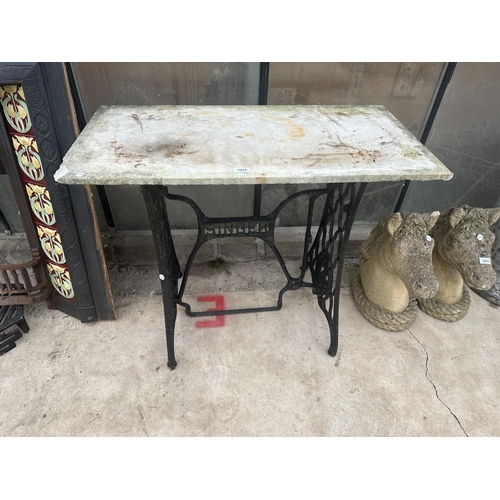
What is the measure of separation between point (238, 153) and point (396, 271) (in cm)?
122

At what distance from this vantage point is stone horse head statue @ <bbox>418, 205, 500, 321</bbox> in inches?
82.7

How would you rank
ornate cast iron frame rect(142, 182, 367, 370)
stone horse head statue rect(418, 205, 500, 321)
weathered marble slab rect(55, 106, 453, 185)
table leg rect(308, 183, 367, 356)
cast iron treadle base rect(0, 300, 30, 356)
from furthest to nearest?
cast iron treadle base rect(0, 300, 30, 356)
stone horse head statue rect(418, 205, 500, 321)
table leg rect(308, 183, 367, 356)
ornate cast iron frame rect(142, 182, 367, 370)
weathered marble slab rect(55, 106, 453, 185)

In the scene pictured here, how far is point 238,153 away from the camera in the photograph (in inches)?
63.1

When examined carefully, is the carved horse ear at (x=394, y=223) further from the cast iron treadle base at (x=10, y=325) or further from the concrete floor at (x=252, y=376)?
the cast iron treadle base at (x=10, y=325)

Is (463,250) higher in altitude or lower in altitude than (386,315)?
higher

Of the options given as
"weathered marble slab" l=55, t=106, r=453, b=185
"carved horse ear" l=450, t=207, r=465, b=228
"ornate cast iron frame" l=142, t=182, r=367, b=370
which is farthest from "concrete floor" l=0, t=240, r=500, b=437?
"weathered marble slab" l=55, t=106, r=453, b=185

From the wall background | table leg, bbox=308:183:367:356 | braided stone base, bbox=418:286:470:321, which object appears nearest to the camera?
table leg, bbox=308:183:367:356

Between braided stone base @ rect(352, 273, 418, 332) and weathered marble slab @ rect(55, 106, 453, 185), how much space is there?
1168mm

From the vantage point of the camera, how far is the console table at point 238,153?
146 cm

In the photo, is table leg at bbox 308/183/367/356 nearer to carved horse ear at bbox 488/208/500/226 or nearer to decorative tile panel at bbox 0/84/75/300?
carved horse ear at bbox 488/208/500/226

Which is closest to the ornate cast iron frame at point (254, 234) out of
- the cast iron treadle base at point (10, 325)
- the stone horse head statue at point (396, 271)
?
the stone horse head statue at point (396, 271)

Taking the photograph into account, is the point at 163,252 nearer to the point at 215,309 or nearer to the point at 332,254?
the point at 215,309

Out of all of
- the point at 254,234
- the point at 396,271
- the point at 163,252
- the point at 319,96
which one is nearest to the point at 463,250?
the point at 396,271

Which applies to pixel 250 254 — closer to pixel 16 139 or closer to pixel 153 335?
pixel 153 335
